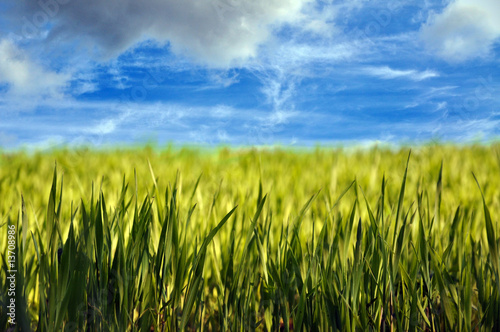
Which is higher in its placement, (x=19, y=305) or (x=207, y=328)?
(x=19, y=305)

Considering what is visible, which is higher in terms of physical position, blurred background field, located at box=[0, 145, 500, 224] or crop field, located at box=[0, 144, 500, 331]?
blurred background field, located at box=[0, 145, 500, 224]

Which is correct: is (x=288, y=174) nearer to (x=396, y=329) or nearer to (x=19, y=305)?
(x=396, y=329)

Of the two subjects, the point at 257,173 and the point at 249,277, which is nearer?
the point at 249,277

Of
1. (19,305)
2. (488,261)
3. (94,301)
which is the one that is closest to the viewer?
(19,305)

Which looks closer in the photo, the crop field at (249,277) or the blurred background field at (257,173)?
the crop field at (249,277)

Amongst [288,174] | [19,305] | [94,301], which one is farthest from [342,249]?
[288,174]

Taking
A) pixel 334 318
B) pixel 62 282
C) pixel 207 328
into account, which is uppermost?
pixel 62 282

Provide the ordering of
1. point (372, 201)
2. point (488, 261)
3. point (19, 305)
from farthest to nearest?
1. point (372, 201)
2. point (488, 261)
3. point (19, 305)

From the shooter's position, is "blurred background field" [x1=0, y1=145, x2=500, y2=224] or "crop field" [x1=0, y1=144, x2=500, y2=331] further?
"blurred background field" [x1=0, y1=145, x2=500, y2=224]

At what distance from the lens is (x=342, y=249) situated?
3.56 feet

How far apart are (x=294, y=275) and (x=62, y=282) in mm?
641

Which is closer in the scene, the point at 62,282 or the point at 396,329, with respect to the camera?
the point at 62,282

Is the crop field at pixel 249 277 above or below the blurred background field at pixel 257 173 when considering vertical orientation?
below

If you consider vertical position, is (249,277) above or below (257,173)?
below
